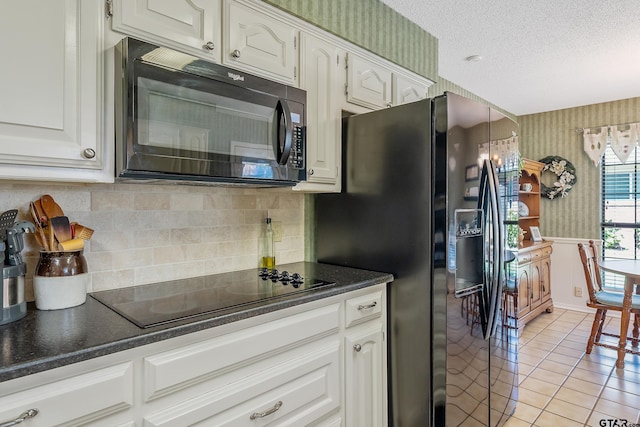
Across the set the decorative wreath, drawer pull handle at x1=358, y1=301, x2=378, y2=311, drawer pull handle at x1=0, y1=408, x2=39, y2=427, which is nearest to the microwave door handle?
drawer pull handle at x1=358, y1=301, x2=378, y2=311

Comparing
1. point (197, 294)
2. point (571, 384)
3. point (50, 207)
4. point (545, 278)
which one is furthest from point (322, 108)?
point (545, 278)

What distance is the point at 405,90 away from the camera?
8.14 ft

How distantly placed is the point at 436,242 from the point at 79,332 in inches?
54.5

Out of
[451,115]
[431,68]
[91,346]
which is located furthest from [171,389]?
[431,68]

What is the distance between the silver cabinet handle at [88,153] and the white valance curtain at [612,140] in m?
5.30

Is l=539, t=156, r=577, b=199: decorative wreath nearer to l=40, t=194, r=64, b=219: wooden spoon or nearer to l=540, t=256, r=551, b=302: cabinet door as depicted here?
l=540, t=256, r=551, b=302: cabinet door

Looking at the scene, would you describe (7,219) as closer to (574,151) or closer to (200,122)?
(200,122)

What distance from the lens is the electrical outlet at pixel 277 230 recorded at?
2049mm

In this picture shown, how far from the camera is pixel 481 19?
8.13 ft

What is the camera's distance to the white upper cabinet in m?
1.84

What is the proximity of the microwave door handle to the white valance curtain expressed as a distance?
456 centimetres

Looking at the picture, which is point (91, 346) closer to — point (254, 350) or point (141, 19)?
point (254, 350)

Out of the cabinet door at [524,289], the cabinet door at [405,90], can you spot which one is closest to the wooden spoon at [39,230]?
the cabinet door at [405,90]

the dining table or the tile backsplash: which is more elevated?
the tile backsplash
